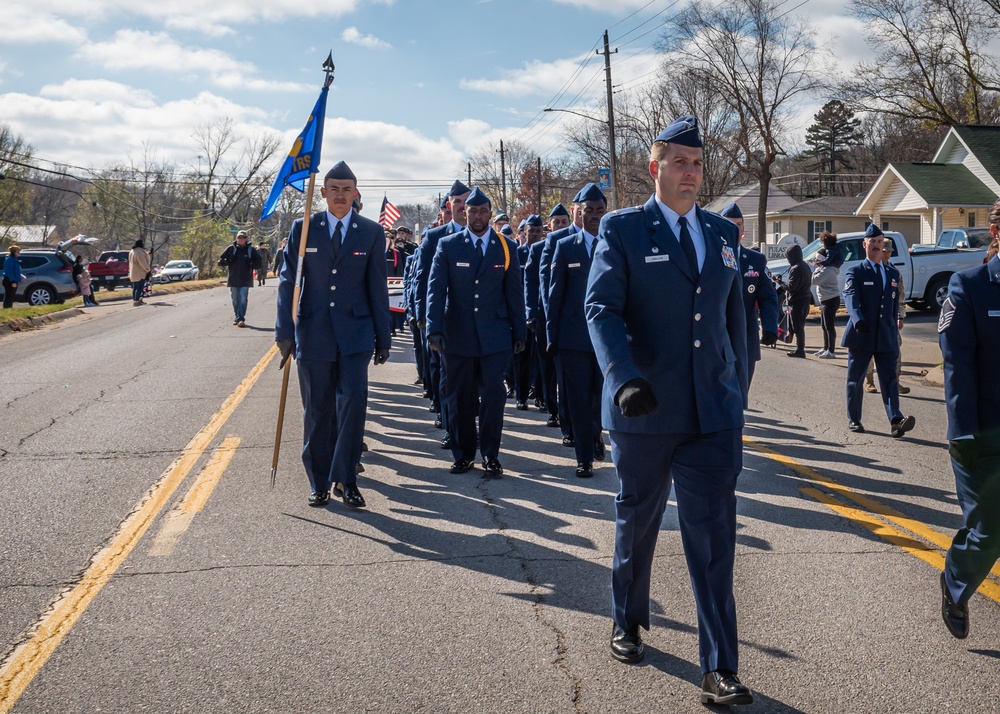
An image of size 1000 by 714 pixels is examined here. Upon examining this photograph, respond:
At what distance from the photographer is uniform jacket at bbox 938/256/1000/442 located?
4.22 m

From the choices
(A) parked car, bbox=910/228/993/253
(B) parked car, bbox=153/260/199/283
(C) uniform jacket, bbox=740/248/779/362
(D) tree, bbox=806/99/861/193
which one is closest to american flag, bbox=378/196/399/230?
(A) parked car, bbox=910/228/993/253

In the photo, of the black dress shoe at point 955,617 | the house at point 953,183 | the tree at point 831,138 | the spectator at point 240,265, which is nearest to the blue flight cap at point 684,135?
the black dress shoe at point 955,617

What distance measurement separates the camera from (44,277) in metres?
31.5

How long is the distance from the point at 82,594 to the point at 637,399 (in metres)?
2.99

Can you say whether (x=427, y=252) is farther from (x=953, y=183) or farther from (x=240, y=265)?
(x=953, y=183)

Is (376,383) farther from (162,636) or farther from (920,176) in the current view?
(920,176)

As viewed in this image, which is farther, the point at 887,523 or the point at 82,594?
the point at 887,523

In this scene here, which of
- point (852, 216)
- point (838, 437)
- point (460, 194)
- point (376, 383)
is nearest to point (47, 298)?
point (376, 383)

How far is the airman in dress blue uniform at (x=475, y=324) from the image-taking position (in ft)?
24.9

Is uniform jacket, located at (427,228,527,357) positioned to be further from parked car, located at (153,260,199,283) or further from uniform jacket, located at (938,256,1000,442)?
parked car, located at (153,260,199,283)

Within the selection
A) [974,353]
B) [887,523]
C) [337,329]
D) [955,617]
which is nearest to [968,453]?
[974,353]

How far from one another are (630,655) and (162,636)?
1.99m

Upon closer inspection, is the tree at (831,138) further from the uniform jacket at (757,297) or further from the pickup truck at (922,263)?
the uniform jacket at (757,297)

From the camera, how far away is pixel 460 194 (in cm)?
920
